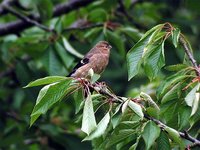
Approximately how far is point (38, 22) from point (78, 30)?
893 millimetres

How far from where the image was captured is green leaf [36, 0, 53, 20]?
340 inches

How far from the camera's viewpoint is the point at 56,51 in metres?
7.90

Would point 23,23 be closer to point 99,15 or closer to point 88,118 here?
point 99,15

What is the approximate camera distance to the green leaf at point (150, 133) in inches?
174

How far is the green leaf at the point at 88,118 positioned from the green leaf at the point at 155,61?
26.5 inches

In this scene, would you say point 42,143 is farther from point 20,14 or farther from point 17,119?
point 20,14

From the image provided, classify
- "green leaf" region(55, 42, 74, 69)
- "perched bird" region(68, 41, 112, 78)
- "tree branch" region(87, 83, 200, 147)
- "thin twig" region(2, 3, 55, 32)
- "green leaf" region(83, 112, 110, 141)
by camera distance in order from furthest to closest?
"thin twig" region(2, 3, 55, 32) → "green leaf" region(55, 42, 74, 69) → "perched bird" region(68, 41, 112, 78) → "tree branch" region(87, 83, 200, 147) → "green leaf" region(83, 112, 110, 141)

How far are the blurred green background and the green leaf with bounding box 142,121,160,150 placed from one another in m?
3.24

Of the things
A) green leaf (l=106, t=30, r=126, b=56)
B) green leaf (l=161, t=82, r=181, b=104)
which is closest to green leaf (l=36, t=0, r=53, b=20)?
green leaf (l=106, t=30, r=126, b=56)

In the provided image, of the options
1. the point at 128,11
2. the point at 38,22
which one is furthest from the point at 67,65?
the point at 128,11

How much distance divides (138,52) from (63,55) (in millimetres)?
2934

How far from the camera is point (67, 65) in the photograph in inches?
303

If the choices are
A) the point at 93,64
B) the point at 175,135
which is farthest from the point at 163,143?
the point at 93,64

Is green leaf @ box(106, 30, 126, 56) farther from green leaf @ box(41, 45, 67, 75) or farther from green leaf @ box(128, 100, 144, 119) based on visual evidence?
green leaf @ box(128, 100, 144, 119)
